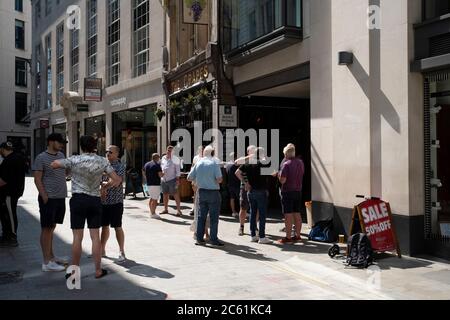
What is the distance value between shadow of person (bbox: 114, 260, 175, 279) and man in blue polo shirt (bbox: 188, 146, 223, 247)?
1788 mm

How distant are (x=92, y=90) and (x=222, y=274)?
62.3ft

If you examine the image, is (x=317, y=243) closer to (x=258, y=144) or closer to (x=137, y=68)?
(x=258, y=144)

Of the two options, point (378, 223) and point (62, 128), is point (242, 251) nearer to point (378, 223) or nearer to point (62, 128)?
point (378, 223)

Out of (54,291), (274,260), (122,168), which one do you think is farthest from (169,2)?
(54,291)

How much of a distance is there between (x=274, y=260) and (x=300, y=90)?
258 inches

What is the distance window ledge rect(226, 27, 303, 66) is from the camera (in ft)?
34.5

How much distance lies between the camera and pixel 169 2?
17.2 metres

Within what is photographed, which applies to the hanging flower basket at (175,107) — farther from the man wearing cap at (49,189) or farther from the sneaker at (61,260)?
the man wearing cap at (49,189)

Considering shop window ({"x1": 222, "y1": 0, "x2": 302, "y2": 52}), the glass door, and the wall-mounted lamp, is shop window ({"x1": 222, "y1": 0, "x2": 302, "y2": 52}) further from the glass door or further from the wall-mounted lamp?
the glass door

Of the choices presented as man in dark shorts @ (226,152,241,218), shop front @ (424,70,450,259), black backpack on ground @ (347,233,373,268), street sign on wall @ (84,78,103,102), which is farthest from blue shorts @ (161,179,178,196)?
street sign on wall @ (84,78,103,102)

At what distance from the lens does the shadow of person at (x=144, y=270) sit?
6590mm

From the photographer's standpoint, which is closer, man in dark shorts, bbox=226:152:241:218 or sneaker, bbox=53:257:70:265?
sneaker, bbox=53:257:70:265

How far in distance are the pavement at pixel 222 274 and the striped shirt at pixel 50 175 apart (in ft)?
3.77

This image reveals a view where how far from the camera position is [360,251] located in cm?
707
